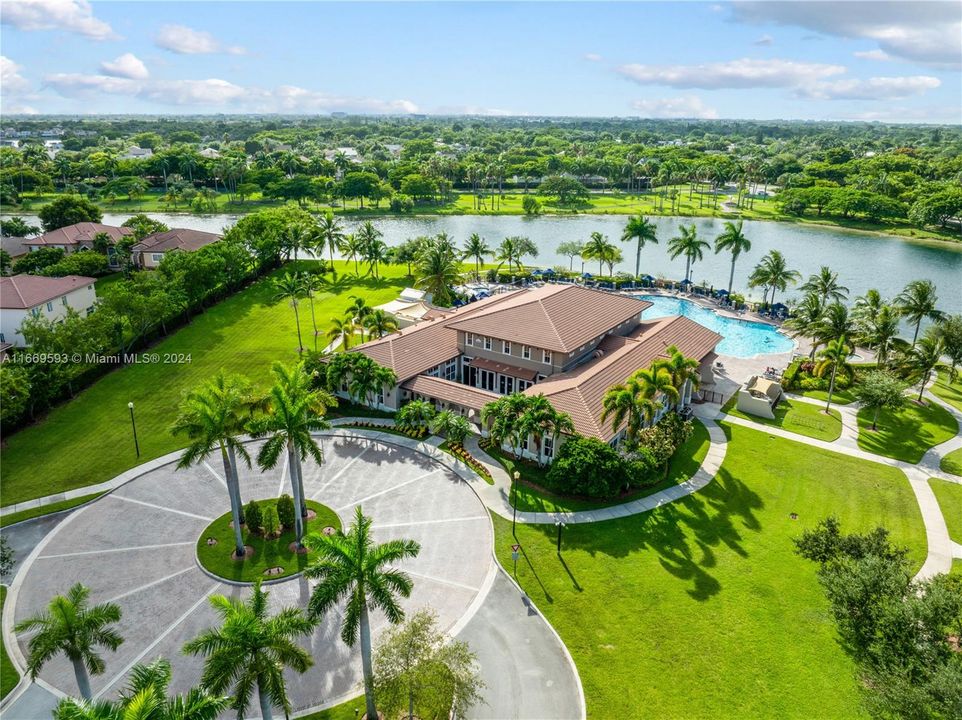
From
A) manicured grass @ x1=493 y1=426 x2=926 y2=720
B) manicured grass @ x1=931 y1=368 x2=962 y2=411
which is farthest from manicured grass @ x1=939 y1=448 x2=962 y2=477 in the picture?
manicured grass @ x1=931 y1=368 x2=962 y2=411

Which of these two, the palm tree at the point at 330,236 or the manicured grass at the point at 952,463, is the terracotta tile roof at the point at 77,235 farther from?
the manicured grass at the point at 952,463

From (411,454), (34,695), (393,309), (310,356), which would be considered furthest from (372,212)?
(34,695)

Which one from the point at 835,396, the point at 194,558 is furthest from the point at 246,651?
the point at 835,396

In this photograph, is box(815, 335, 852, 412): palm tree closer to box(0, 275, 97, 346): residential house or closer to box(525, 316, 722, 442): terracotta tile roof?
box(525, 316, 722, 442): terracotta tile roof

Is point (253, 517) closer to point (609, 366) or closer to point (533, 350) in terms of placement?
point (533, 350)

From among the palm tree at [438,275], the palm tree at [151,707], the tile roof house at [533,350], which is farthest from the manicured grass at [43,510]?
the palm tree at [438,275]

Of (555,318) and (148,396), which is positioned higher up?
(555,318)
